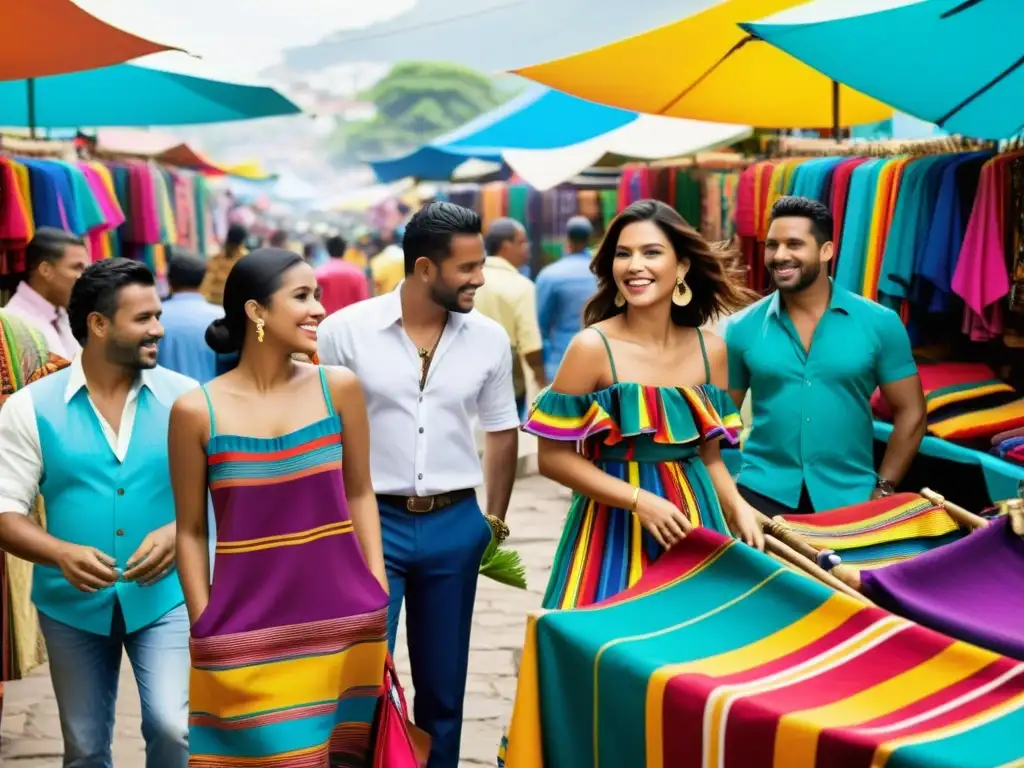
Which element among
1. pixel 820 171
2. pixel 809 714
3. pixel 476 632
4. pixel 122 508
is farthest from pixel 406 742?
pixel 820 171

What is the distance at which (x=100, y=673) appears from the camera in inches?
143

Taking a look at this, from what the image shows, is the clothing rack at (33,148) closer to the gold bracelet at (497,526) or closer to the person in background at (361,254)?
the gold bracelet at (497,526)

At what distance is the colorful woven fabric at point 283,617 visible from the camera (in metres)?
3.16

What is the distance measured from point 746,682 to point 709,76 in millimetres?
5881

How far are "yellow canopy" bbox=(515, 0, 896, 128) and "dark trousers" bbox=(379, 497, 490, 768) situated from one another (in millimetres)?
3836

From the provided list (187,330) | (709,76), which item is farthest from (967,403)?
(187,330)

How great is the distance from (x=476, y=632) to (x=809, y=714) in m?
4.30

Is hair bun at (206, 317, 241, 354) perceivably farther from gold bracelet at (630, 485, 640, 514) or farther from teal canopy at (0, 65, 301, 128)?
teal canopy at (0, 65, 301, 128)


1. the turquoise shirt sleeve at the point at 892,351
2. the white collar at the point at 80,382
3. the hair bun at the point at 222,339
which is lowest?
the turquoise shirt sleeve at the point at 892,351

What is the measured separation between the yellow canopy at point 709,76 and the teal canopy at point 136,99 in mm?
2616

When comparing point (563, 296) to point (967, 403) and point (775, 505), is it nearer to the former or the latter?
point (967, 403)

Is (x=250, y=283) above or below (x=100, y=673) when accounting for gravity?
above

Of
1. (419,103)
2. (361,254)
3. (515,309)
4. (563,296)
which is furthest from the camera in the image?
(419,103)

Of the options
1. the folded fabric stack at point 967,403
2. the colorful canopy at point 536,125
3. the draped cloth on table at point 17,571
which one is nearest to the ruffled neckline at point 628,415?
the draped cloth on table at point 17,571
